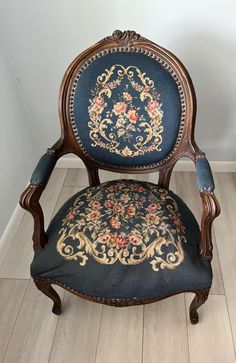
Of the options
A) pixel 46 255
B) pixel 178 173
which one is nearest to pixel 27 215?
pixel 46 255

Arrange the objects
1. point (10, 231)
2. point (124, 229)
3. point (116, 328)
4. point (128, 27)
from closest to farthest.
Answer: point (124, 229)
point (116, 328)
point (128, 27)
point (10, 231)

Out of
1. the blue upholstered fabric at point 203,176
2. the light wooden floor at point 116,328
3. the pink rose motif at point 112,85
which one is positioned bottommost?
the light wooden floor at point 116,328

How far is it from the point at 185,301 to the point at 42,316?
1.99ft

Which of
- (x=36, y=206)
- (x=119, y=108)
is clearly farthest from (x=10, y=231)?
(x=119, y=108)

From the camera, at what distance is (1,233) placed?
155 cm

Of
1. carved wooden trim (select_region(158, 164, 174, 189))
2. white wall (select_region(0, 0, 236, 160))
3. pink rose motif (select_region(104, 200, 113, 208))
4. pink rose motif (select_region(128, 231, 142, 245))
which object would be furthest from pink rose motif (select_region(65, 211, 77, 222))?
white wall (select_region(0, 0, 236, 160))

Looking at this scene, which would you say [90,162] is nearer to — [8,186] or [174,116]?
[174,116]

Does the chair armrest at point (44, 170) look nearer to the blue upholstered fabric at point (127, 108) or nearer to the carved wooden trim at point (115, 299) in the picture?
the blue upholstered fabric at point (127, 108)

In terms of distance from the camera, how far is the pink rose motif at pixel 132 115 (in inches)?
43.3

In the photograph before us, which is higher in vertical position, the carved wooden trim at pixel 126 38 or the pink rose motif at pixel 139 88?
the carved wooden trim at pixel 126 38

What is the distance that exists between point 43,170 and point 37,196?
0.31 feet

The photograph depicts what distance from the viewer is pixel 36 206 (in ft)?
3.32

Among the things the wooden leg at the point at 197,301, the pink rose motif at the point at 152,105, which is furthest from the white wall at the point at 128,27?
the wooden leg at the point at 197,301

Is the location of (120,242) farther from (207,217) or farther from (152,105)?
(152,105)
